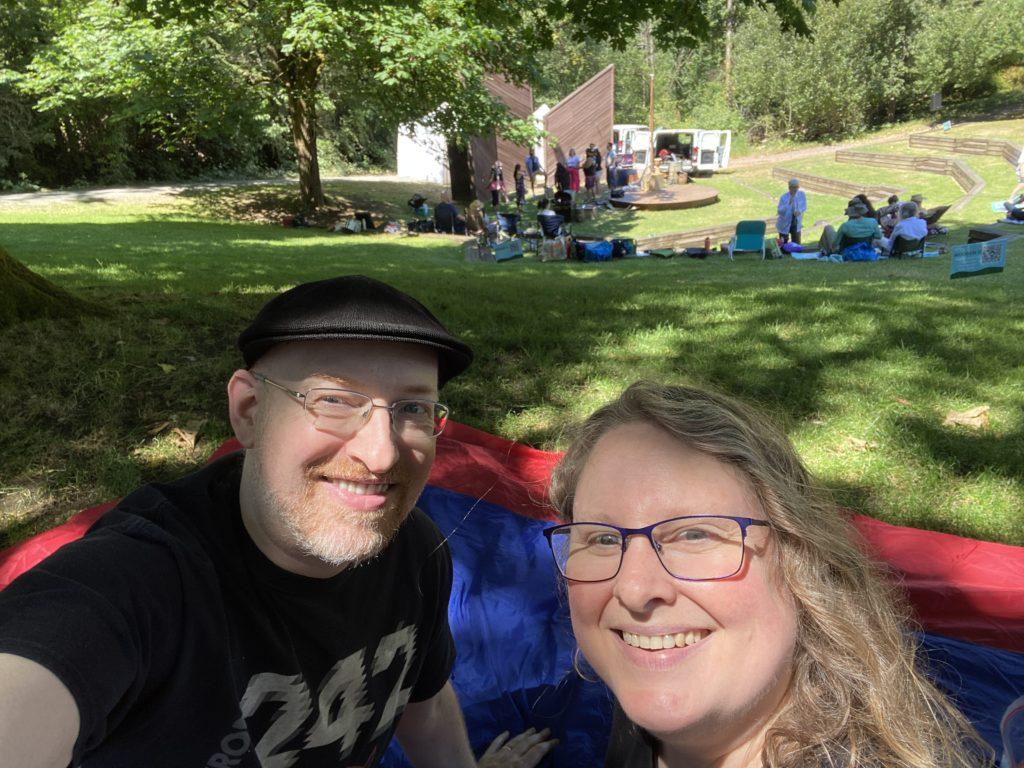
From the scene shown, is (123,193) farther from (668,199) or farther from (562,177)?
(668,199)

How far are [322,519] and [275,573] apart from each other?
178mm

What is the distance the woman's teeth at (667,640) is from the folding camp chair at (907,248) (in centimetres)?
1463

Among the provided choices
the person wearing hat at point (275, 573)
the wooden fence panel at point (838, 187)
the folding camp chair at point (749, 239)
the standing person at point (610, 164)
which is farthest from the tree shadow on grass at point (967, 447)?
the standing person at point (610, 164)

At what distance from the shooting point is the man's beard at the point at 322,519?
4.89 ft

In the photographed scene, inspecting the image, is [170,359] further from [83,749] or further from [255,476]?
[83,749]

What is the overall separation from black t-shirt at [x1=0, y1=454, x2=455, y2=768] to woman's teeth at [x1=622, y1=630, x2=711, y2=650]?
71 centimetres

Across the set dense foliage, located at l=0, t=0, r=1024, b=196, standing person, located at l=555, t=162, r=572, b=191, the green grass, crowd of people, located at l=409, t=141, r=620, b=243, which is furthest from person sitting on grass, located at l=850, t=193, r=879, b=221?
standing person, located at l=555, t=162, r=572, b=191

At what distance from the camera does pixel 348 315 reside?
150 cm

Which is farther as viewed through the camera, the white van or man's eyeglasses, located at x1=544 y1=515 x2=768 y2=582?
the white van

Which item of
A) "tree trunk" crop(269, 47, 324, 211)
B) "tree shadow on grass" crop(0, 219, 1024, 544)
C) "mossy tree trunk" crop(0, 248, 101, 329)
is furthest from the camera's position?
"tree trunk" crop(269, 47, 324, 211)

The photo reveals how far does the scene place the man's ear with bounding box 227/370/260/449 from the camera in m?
1.59

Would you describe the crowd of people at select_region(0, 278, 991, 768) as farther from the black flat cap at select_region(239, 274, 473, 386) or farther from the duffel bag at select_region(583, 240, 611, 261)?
the duffel bag at select_region(583, 240, 611, 261)

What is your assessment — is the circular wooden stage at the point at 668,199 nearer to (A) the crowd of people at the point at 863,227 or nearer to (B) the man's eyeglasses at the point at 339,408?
(A) the crowd of people at the point at 863,227

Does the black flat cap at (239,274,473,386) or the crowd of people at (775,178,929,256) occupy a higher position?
the black flat cap at (239,274,473,386)
